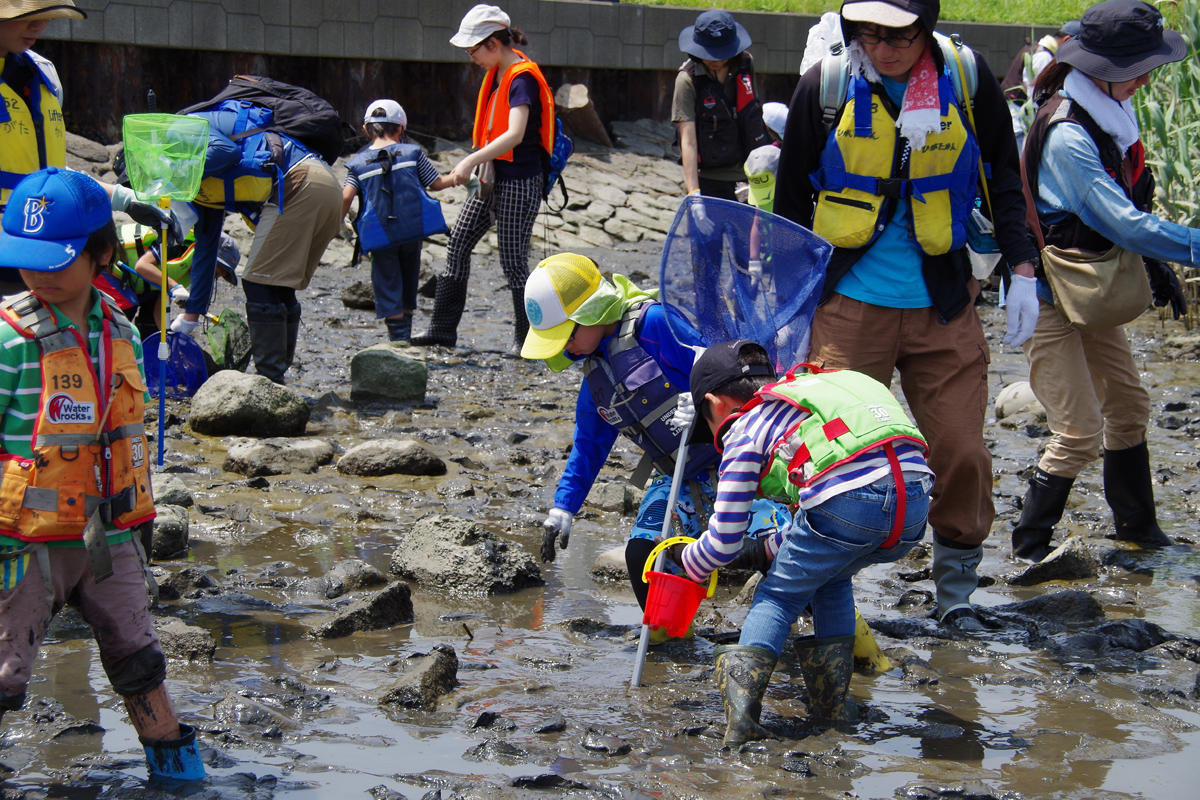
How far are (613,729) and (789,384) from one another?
1036 mm

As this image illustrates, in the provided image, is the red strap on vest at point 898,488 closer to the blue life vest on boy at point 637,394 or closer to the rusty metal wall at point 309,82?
the blue life vest on boy at point 637,394

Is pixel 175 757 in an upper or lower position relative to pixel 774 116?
lower

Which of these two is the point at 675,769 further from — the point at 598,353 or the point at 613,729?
the point at 598,353

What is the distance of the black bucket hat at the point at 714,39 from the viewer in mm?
7387

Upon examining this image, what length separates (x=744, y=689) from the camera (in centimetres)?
315

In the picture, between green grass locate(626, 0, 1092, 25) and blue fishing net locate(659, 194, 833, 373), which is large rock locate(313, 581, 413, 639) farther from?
green grass locate(626, 0, 1092, 25)

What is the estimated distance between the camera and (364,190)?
26.3ft

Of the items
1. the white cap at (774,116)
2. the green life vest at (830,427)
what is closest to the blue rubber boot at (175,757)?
the green life vest at (830,427)

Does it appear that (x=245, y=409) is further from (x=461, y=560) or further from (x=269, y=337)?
(x=461, y=560)

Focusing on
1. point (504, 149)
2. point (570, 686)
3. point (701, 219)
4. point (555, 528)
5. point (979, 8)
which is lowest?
point (570, 686)

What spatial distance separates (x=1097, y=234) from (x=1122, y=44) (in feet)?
2.28

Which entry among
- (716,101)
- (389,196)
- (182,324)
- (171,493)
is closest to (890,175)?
(171,493)

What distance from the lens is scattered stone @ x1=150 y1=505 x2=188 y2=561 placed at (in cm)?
449

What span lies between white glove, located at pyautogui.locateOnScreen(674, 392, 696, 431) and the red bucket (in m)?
0.44
